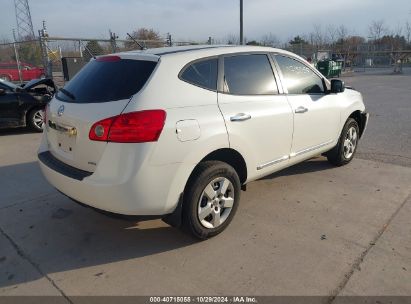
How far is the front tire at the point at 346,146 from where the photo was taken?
5.30m

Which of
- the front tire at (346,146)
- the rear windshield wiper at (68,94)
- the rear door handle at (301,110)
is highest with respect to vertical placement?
the rear windshield wiper at (68,94)

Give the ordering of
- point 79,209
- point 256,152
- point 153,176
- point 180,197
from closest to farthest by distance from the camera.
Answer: point 153,176 < point 180,197 < point 256,152 < point 79,209

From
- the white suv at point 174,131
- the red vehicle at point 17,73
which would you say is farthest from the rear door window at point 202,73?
the red vehicle at point 17,73

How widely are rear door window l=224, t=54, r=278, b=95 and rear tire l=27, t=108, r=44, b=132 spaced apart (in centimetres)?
588

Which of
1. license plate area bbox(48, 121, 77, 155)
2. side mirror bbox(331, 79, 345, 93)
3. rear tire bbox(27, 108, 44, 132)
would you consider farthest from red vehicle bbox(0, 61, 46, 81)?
side mirror bbox(331, 79, 345, 93)

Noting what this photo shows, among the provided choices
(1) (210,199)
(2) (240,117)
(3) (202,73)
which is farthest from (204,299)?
(3) (202,73)

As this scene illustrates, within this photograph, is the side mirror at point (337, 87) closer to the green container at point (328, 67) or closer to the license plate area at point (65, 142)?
the license plate area at point (65, 142)

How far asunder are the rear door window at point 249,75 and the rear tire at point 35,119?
19.3 ft

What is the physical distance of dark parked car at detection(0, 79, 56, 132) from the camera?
25.7 ft

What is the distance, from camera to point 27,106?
806cm

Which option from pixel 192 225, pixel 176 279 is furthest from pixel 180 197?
pixel 176 279

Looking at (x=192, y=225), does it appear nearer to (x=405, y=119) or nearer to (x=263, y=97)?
(x=263, y=97)

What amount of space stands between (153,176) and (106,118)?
579mm

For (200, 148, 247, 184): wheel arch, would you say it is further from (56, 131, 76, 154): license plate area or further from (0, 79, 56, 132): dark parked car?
(0, 79, 56, 132): dark parked car
